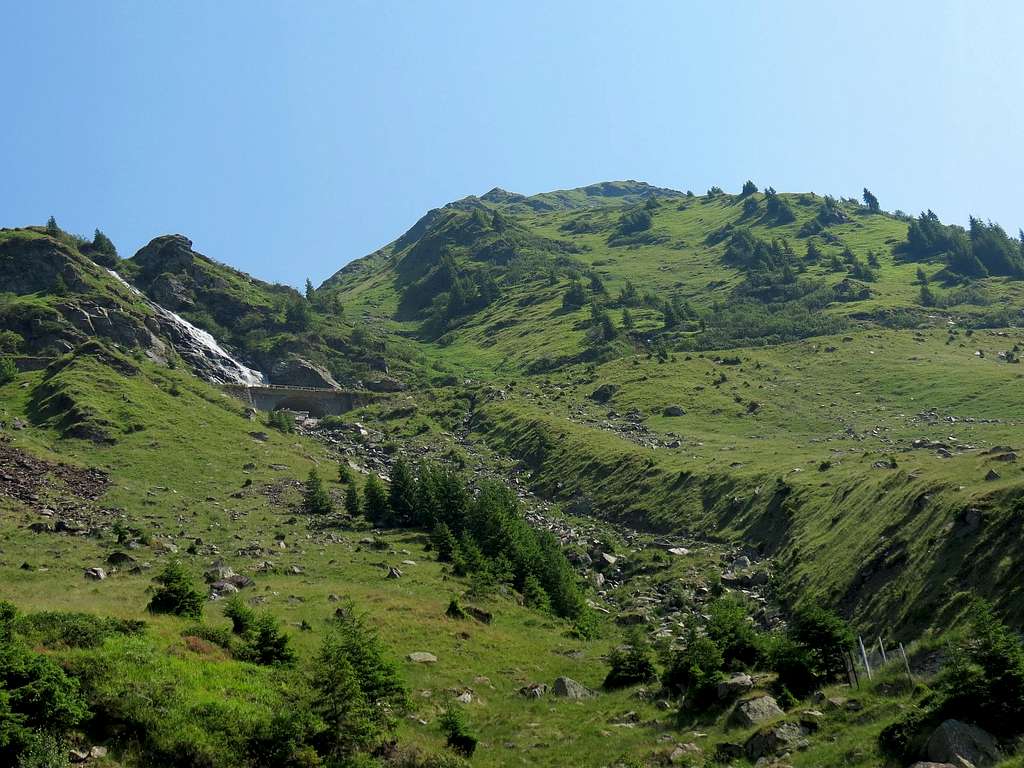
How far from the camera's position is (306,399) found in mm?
143625

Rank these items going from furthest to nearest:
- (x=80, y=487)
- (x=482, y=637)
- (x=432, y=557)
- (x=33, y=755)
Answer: (x=80, y=487) < (x=432, y=557) < (x=482, y=637) < (x=33, y=755)

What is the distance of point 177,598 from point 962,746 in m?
29.3

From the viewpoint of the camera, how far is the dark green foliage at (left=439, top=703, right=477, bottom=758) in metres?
26.4

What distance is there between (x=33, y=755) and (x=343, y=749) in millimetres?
7989

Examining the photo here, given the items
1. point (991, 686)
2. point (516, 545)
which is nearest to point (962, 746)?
point (991, 686)

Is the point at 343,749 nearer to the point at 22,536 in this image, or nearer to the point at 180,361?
the point at 22,536

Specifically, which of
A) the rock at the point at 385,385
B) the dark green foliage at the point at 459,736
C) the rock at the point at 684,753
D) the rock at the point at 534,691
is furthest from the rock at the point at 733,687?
the rock at the point at 385,385

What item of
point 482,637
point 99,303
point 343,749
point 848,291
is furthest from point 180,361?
point 848,291

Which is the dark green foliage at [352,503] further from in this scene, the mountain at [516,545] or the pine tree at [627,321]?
the pine tree at [627,321]

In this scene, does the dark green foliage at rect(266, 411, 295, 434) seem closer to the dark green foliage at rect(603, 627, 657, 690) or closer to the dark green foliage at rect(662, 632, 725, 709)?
the dark green foliage at rect(603, 627, 657, 690)

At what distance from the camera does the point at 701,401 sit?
114750 millimetres

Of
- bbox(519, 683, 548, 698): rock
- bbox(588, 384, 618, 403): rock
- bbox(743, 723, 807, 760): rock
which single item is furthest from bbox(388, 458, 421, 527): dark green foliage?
bbox(588, 384, 618, 403): rock

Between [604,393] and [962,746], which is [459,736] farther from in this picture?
[604,393]

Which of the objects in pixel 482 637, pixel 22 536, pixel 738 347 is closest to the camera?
pixel 482 637
